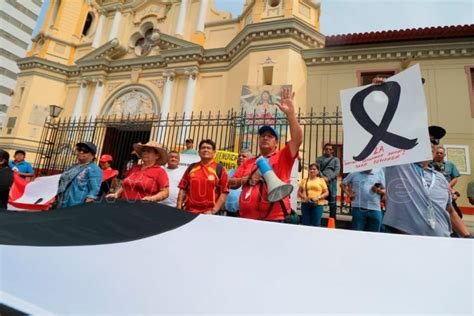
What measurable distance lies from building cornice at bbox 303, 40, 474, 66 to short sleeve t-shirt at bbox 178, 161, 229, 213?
9.59 metres

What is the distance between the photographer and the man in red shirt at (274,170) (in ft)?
8.16

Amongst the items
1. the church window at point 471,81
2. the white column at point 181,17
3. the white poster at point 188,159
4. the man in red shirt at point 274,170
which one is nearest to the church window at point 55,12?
the white column at point 181,17

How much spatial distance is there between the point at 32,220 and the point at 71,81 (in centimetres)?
1687

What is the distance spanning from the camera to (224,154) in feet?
22.6

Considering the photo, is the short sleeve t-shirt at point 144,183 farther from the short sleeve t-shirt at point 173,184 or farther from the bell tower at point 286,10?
the bell tower at point 286,10

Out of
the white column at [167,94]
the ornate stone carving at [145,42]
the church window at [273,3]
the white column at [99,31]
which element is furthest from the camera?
the white column at [99,31]

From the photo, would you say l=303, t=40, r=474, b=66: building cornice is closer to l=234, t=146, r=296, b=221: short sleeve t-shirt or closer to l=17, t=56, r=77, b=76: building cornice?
l=234, t=146, r=296, b=221: short sleeve t-shirt

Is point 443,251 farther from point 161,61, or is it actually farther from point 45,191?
point 161,61

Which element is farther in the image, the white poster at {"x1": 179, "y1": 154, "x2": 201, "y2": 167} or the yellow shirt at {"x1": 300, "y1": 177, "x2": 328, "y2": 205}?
the white poster at {"x1": 179, "y1": 154, "x2": 201, "y2": 167}

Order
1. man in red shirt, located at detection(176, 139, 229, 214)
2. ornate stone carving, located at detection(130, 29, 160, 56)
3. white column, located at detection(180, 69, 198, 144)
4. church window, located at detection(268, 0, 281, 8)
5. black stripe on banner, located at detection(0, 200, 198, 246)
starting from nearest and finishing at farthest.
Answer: black stripe on banner, located at detection(0, 200, 198, 246), man in red shirt, located at detection(176, 139, 229, 214), church window, located at detection(268, 0, 281, 8), white column, located at detection(180, 69, 198, 144), ornate stone carving, located at detection(130, 29, 160, 56)

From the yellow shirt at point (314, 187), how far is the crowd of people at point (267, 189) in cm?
2

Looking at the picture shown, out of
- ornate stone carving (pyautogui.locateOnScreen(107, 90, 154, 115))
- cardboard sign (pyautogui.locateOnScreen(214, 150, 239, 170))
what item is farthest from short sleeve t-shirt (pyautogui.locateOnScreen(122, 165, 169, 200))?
ornate stone carving (pyautogui.locateOnScreen(107, 90, 154, 115))

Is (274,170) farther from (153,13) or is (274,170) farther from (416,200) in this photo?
(153,13)

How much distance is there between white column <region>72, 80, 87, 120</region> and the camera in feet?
48.5
